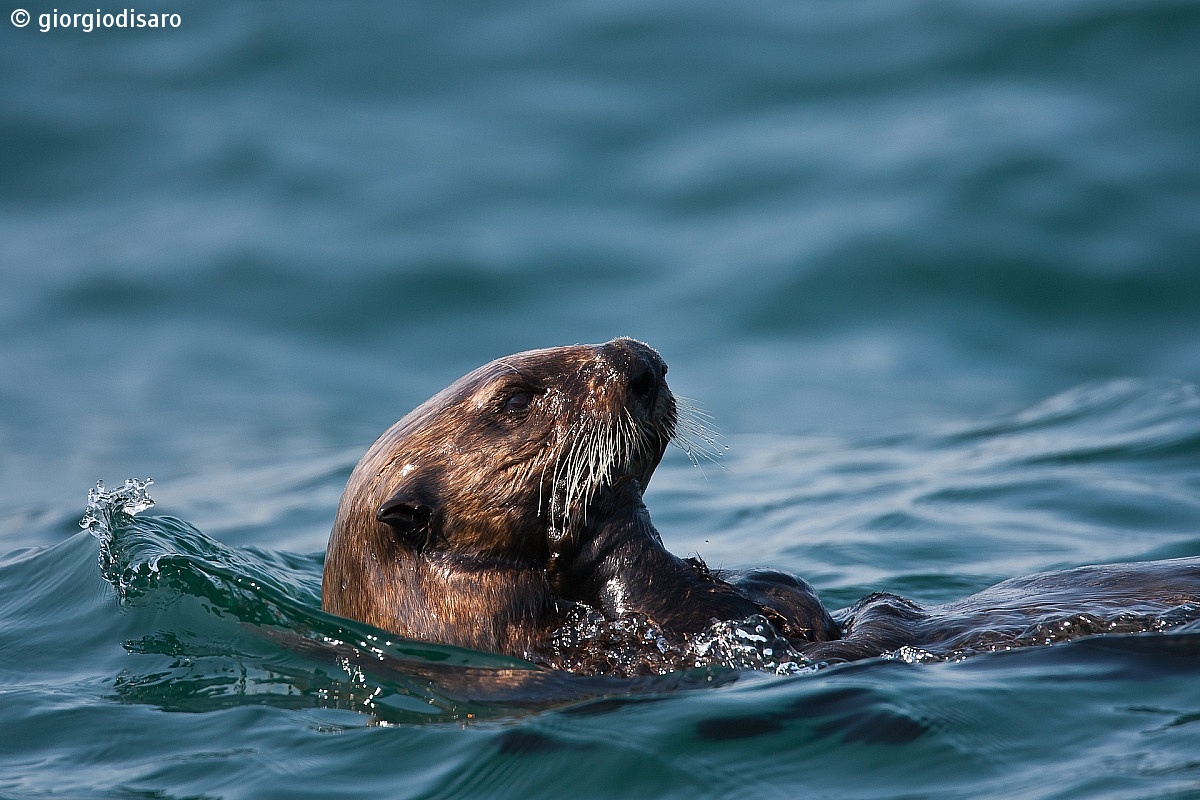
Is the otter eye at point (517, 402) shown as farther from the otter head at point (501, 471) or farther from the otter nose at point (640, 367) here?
the otter nose at point (640, 367)

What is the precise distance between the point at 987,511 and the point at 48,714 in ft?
19.6

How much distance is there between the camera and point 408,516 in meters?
5.23

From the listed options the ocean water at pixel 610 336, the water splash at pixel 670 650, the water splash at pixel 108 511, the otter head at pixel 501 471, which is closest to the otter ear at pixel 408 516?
the otter head at pixel 501 471

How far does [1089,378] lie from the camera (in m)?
11.9

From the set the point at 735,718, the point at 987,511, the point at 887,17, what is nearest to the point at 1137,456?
the point at 987,511

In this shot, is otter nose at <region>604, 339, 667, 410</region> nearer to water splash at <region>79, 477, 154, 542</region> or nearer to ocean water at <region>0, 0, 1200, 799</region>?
ocean water at <region>0, 0, 1200, 799</region>

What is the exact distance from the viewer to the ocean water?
15.4 ft

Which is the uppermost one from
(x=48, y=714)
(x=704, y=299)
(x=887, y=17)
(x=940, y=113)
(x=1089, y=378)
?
(x=887, y=17)

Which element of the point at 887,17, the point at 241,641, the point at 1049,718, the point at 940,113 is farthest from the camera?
the point at 887,17

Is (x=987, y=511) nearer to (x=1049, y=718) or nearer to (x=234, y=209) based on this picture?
(x=1049, y=718)

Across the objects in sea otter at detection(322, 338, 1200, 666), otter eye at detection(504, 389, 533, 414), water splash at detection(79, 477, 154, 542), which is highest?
water splash at detection(79, 477, 154, 542)

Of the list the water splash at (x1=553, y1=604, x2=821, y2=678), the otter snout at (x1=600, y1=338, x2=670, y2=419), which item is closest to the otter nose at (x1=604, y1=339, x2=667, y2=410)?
the otter snout at (x1=600, y1=338, x2=670, y2=419)

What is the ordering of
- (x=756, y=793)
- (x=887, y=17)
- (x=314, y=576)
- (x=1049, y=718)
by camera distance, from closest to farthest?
(x=756, y=793)
(x=1049, y=718)
(x=314, y=576)
(x=887, y=17)

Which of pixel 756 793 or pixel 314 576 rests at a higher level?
pixel 314 576
